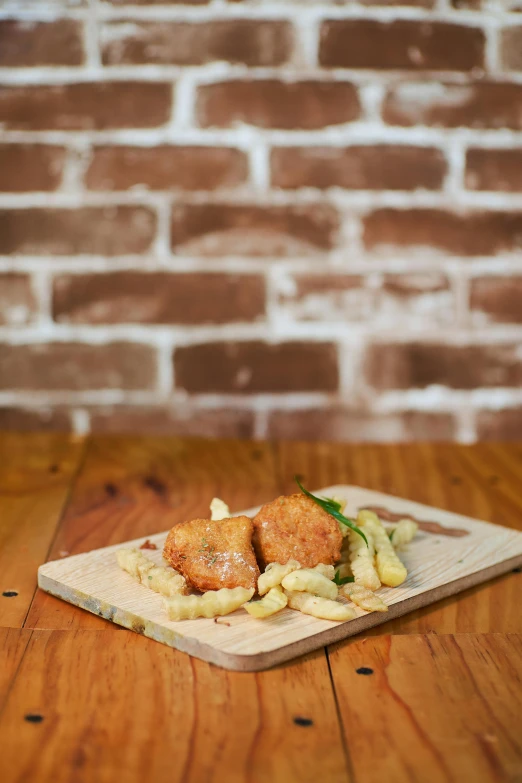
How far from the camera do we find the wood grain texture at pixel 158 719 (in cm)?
63

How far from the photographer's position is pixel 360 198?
1590mm

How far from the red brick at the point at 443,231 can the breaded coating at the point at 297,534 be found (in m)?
0.76

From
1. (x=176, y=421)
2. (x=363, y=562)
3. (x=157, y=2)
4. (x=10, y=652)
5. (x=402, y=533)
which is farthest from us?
(x=176, y=421)

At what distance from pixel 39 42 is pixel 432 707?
1.27m

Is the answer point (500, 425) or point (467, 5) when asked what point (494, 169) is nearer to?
point (467, 5)

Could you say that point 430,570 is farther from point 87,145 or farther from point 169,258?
point 87,145

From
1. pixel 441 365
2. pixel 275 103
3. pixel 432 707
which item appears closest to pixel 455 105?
pixel 275 103

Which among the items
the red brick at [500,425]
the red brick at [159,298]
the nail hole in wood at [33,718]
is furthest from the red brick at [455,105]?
the nail hole in wood at [33,718]

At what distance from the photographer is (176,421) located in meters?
1.66

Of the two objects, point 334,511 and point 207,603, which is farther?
point 334,511

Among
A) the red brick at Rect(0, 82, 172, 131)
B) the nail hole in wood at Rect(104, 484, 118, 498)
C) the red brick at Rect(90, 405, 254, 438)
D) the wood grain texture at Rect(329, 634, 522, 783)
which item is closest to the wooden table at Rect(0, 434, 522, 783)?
the wood grain texture at Rect(329, 634, 522, 783)

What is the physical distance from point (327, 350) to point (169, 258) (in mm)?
309

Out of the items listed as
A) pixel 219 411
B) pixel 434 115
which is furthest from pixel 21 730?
pixel 434 115

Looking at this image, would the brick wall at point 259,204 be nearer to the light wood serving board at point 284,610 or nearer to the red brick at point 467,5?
the red brick at point 467,5
